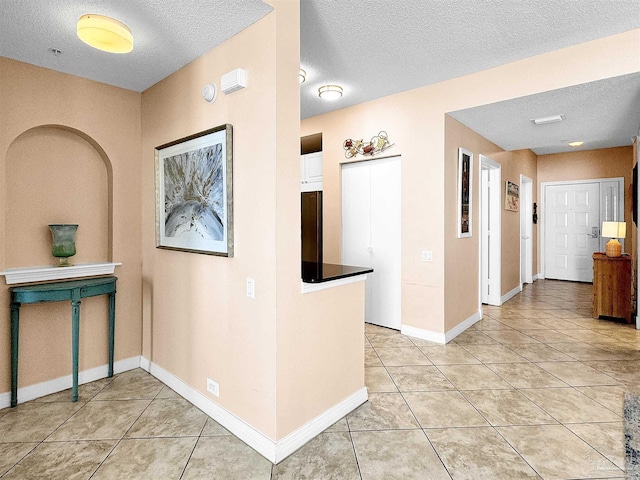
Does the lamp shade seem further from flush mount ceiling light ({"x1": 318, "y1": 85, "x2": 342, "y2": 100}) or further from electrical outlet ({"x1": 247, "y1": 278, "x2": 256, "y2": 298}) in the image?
electrical outlet ({"x1": 247, "y1": 278, "x2": 256, "y2": 298})

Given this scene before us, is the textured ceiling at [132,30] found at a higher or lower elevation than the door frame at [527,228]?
higher

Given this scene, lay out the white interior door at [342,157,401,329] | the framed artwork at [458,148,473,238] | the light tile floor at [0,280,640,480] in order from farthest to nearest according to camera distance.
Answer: the white interior door at [342,157,401,329] → the framed artwork at [458,148,473,238] → the light tile floor at [0,280,640,480]

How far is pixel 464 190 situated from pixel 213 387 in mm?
3405

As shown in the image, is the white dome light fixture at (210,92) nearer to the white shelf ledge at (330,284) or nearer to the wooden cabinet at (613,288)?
the white shelf ledge at (330,284)

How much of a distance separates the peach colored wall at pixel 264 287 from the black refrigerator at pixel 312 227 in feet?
0.90

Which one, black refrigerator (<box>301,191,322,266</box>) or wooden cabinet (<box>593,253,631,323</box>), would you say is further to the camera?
wooden cabinet (<box>593,253,631,323</box>)

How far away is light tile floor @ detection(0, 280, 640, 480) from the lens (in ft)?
6.33

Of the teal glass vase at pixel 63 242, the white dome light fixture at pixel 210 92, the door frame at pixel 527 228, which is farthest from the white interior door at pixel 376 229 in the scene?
the door frame at pixel 527 228

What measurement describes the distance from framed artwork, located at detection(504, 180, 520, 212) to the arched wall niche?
546cm

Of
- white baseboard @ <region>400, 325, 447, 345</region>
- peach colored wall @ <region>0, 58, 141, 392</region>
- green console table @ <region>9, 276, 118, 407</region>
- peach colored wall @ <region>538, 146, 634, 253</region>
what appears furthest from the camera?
peach colored wall @ <region>538, 146, 634, 253</region>

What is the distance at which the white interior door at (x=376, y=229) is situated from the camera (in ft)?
13.9

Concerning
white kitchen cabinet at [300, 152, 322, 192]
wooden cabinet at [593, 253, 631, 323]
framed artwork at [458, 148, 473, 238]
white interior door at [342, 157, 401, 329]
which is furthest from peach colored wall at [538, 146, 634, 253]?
white kitchen cabinet at [300, 152, 322, 192]

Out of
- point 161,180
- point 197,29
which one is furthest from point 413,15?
point 161,180

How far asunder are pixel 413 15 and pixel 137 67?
2074mm
